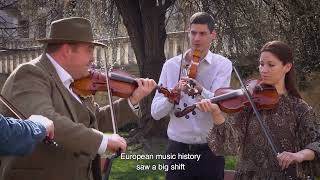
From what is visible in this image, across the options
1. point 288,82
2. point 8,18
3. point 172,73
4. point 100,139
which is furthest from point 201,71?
point 8,18

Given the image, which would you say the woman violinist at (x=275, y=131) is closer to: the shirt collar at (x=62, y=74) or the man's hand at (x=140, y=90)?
the man's hand at (x=140, y=90)

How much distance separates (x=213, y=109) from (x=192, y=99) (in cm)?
54

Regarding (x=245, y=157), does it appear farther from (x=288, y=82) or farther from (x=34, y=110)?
(x=34, y=110)

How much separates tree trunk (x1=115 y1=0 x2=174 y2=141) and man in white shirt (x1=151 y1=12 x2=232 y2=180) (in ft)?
16.8

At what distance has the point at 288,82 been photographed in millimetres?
3451

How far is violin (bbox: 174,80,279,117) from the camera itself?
132 inches

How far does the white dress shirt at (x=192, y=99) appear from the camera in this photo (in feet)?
13.3

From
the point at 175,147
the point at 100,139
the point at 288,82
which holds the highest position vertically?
the point at 288,82

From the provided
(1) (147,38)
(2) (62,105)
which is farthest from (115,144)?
(1) (147,38)

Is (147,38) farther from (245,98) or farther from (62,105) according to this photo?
(62,105)

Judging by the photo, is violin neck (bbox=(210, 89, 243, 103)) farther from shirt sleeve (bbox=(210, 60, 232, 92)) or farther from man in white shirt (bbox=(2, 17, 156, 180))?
man in white shirt (bbox=(2, 17, 156, 180))

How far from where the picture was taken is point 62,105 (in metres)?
3.10

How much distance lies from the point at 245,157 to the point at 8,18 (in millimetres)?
15908

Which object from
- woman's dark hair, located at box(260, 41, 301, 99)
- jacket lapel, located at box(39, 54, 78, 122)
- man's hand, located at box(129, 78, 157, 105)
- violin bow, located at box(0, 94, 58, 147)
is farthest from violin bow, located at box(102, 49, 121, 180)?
woman's dark hair, located at box(260, 41, 301, 99)
